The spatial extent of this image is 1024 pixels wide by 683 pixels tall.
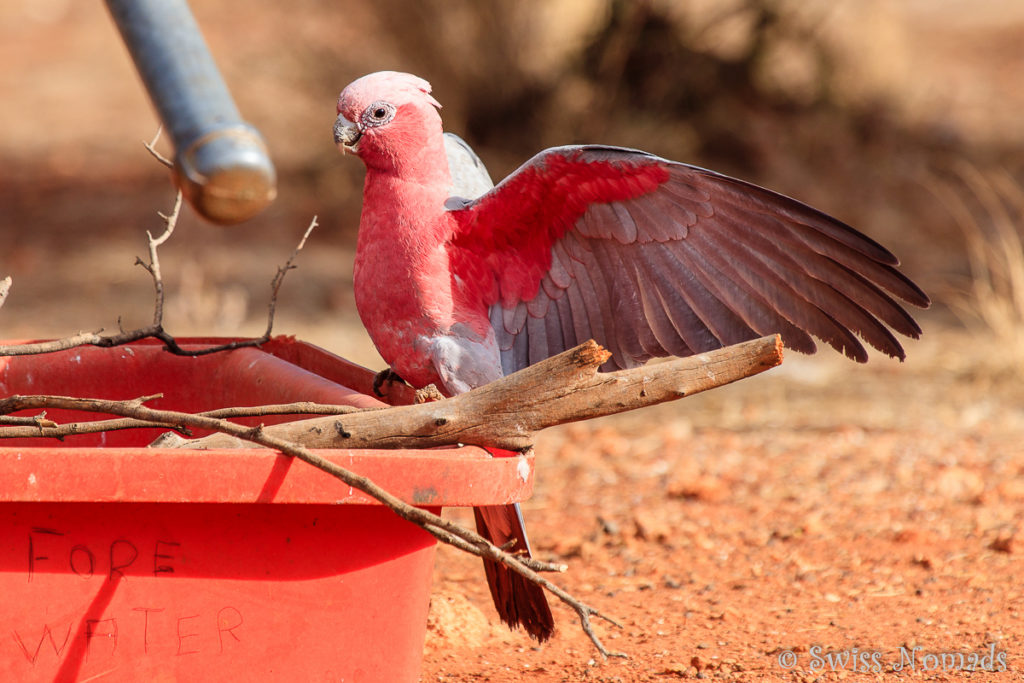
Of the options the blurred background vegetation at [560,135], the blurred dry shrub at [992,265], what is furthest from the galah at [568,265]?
the blurred background vegetation at [560,135]

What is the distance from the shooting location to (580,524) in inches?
139

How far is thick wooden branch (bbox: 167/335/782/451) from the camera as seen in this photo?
1.61m

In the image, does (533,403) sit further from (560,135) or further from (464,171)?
(560,135)

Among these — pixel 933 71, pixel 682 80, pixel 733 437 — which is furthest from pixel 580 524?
pixel 933 71

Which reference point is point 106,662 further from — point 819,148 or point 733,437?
point 819,148

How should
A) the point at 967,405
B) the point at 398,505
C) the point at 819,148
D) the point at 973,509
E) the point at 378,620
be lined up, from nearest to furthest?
1. the point at 398,505
2. the point at 378,620
3. the point at 973,509
4. the point at 967,405
5. the point at 819,148

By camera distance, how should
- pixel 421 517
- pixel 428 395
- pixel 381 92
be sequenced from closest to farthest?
pixel 421 517 < pixel 428 395 < pixel 381 92

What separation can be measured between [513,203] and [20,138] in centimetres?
936

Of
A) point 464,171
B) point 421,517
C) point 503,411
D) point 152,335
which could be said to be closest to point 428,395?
point 503,411

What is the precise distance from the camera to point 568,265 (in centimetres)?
253

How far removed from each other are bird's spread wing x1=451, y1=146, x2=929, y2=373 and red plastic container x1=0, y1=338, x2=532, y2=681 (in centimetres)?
86

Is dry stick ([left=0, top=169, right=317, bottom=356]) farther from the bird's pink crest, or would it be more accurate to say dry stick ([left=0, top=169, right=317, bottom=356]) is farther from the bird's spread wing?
the bird's spread wing

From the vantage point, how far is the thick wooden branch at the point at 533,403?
5.30 feet

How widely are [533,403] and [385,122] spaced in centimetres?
102
